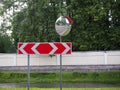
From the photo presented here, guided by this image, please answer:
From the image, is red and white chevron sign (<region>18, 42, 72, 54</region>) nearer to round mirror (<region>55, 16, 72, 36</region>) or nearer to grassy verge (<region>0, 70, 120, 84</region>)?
round mirror (<region>55, 16, 72, 36</region>)

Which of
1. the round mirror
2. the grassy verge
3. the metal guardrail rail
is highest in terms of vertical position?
the round mirror

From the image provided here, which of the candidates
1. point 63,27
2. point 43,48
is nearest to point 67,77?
point 63,27

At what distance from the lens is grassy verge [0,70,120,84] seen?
19125mm

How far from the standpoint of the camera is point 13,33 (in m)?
24.1

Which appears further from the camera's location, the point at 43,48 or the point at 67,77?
the point at 67,77

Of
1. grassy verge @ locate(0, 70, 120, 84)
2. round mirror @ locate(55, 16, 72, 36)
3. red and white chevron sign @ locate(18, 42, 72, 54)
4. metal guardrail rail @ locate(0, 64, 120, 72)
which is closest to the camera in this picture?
red and white chevron sign @ locate(18, 42, 72, 54)

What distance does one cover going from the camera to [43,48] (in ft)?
28.1

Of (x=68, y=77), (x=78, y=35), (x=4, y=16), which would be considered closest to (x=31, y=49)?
(x=68, y=77)

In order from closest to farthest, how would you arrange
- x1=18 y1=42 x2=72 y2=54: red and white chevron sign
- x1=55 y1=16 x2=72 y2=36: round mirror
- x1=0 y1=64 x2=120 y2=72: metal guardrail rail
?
1. x1=18 y1=42 x2=72 y2=54: red and white chevron sign
2. x1=55 y1=16 x2=72 y2=36: round mirror
3. x1=0 y1=64 x2=120 y2=72: metal guardrail rail

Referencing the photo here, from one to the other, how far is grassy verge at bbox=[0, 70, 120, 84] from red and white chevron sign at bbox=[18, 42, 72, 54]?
10571 mm

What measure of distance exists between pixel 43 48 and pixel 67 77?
11343 mm

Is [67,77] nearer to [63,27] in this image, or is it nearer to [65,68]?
[65,68]

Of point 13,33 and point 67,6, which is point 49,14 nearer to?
point 67,6

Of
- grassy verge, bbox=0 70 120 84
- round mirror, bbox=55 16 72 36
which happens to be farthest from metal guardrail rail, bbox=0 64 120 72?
round mirror, bbox=55 16 72 36
